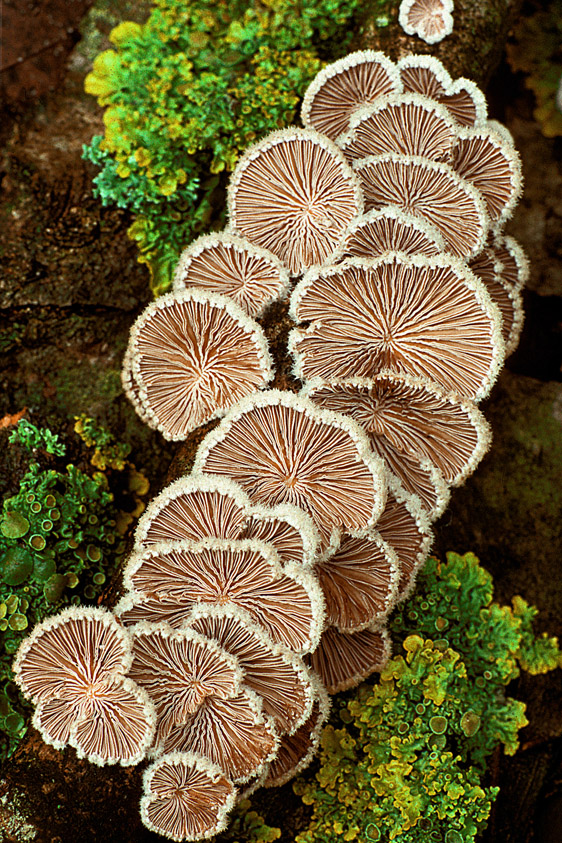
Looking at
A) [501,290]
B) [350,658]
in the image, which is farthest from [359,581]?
[501,290]

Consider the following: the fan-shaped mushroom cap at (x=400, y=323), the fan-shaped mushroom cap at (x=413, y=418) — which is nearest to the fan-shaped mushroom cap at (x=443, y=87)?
the fan-shaped mushroom cap at (x=400, y=323)

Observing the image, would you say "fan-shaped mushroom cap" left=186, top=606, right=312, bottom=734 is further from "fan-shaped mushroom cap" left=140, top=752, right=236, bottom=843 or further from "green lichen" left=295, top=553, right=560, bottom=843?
"green lichen" left=295, top=553, right=560, bottom=843

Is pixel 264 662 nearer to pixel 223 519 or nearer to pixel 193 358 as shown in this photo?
pixel 223 519

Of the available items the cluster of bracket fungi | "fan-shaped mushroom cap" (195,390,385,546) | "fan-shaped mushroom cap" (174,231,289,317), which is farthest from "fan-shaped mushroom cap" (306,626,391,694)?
"fan-shaped mushroom cap" (174,231,289,317)

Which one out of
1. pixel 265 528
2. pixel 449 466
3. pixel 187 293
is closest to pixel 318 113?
pixel 187 293

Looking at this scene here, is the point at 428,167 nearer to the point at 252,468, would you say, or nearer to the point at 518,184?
the point at 518,184

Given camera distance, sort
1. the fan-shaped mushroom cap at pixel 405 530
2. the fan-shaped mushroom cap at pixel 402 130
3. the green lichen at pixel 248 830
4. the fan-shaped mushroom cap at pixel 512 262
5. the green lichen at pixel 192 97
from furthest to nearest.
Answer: the green lichen at pixel 192 97 < the fan-shaped mushroom cap at pixel 512 262 < the green lichen at pixel 248 830 < the fan-shaped mushroom cap at pixel 402 130 < the fan-shaped mushroom cap at pixel 405 530

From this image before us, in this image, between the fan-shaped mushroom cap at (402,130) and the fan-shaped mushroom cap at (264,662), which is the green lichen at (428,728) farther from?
the fan-shaped mushroom cap at (402,130)
